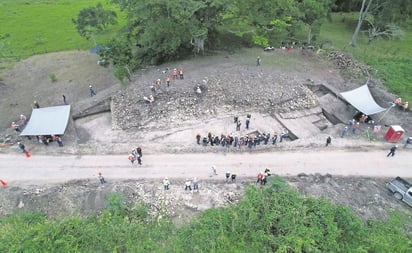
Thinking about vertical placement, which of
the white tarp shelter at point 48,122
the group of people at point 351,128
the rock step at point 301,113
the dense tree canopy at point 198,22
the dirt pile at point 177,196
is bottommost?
the dirt pile at point 177,196

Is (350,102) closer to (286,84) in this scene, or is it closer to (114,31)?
(286,84)

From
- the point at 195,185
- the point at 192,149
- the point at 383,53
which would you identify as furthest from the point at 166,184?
the point at 383,53

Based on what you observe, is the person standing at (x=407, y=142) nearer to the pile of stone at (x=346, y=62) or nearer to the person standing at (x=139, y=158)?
the pile of stone at (x=346, y=62)

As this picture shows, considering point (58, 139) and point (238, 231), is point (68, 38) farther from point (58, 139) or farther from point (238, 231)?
point (238, 231)

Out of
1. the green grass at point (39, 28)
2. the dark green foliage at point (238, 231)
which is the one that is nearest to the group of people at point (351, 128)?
the dark green foliage at point (238, 231)

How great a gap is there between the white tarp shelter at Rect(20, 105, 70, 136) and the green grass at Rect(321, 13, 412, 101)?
1148 inches

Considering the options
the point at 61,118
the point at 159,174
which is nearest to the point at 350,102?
the point at 159,174

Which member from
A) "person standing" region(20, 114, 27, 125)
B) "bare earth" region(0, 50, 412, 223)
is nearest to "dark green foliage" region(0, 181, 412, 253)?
"bare earth" region(0, 50, 412, 223)

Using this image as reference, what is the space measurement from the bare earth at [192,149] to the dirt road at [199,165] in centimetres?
7

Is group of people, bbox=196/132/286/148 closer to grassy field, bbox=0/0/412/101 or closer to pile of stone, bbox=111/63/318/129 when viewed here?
pile of stone, bbox=111/63/318/129

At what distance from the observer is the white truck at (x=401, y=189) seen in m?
17.4

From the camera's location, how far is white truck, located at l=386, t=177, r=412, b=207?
57.2ft

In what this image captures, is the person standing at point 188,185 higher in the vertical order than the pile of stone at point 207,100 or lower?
lower

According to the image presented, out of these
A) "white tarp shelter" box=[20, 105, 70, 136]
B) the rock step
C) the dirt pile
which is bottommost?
the dirt pile
